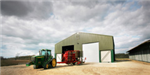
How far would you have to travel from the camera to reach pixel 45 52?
15148mm

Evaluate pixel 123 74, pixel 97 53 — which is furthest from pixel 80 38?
pixel 123 74

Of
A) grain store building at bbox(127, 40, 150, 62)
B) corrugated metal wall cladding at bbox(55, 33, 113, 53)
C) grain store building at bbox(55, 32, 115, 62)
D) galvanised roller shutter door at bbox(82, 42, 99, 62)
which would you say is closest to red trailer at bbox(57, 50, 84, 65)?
grain store building at bbox(55, 32, 115, 62)

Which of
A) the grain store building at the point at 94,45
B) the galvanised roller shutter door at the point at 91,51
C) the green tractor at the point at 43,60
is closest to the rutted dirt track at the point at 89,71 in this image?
the green tractor at the point at 43,60

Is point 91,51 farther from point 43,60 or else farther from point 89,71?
point 89,71

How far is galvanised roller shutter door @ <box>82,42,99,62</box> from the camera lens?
80.6 feet

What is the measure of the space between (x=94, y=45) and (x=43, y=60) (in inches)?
558

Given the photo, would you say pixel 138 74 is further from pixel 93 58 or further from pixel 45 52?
pixel 93 58

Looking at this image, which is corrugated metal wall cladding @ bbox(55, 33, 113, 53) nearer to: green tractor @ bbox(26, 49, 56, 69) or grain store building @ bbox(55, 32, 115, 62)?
grain store building @ bbox(55, 32, 115, 62)

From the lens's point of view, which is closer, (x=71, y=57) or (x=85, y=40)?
(x=71, y=57)

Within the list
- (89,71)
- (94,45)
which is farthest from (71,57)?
(89,71)

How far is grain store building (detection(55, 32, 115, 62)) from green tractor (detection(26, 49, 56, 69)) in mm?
9042

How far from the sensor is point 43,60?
14.7 metres

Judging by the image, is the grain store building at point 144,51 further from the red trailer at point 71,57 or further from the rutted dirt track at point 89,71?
the red trailer at point 71,57

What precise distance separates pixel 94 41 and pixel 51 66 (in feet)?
44.1
